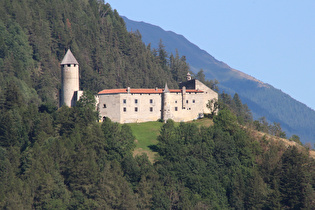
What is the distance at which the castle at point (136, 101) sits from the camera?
83.6m

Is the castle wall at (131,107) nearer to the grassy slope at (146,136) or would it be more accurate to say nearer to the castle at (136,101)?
the castle at (136,101)

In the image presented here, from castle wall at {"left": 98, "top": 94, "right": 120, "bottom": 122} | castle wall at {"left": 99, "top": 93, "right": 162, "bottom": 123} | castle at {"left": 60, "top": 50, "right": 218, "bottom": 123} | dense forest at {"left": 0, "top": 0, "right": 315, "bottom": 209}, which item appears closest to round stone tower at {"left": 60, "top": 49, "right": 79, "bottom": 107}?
castle at {"left": 60, "top": 50, "right": 218, "bottom": 123}

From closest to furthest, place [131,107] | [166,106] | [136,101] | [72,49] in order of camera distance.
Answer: [131,107]
[136,101]
[166,106]
[72,49]

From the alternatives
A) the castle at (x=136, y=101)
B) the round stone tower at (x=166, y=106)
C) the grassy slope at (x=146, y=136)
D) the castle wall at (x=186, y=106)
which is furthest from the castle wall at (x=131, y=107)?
the castle wall at (x=186, y=106)

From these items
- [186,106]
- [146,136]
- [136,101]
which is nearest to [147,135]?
[146,136]

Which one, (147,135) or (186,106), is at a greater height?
(186,106)

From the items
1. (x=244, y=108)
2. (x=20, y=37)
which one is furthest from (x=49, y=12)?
(x=244, y=108)

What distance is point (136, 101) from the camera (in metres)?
84.7

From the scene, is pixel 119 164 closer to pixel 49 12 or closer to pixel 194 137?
pixel 194 137

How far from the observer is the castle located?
274ft

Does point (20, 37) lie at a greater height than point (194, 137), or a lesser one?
greater

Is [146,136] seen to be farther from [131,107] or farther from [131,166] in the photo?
[131,166]

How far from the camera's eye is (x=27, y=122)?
3120 inches

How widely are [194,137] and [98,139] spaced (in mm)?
14695
